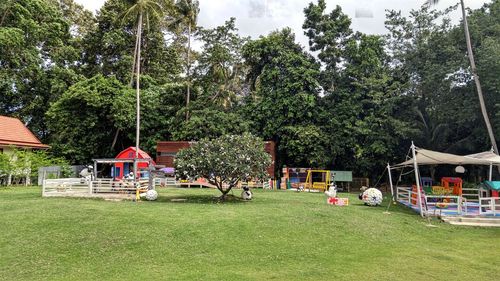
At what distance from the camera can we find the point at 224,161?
55.1ft

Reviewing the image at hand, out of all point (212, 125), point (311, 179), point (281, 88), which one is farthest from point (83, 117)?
point (311, 179)

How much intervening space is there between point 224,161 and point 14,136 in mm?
21551

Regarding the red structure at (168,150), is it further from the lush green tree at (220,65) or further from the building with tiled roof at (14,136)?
the building with tiled roof at (14,136)

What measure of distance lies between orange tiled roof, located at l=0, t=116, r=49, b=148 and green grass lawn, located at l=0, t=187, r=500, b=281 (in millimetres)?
16280

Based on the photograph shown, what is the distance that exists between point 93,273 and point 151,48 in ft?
117

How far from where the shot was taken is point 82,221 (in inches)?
477

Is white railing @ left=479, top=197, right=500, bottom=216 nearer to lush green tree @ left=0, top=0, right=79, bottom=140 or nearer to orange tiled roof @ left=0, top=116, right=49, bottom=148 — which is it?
orange tiled roof @ left=0, top=116, right=49, bottom=148

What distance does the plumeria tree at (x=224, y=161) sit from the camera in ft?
55.2

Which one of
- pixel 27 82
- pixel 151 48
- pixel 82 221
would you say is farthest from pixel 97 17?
pixel 82 221

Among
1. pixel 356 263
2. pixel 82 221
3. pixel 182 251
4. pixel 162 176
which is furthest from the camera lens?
pixel 162 176

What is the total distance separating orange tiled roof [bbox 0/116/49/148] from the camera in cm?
2834

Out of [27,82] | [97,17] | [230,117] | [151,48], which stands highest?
[97,17]

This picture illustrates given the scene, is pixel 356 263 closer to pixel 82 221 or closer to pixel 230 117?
pixel 82 221

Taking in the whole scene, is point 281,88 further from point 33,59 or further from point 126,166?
point 33,59
